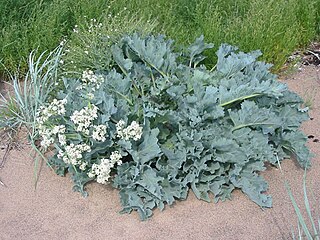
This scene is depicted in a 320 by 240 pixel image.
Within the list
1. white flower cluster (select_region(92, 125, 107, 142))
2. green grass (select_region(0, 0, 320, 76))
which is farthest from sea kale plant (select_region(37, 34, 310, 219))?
green grass (select_region(0, 0, 320, 76))

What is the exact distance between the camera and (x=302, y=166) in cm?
387

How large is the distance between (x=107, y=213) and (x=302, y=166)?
4.40 feet

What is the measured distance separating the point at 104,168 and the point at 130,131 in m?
0.26

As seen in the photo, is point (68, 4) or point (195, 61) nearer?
point (195, 61)

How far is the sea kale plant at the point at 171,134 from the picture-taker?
3473 millimetres

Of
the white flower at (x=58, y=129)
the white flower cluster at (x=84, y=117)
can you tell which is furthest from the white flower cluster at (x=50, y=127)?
the white flower cluster at (x=84, y=117)

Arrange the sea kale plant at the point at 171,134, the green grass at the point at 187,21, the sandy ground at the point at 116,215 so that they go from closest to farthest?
1. the sandy ground at the point at 116,215
2. the sea kale plant at the point at 171,134
3. the green grass at the point at 187,21

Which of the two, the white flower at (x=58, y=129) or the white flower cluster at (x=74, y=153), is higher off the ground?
the white flower at (x=58, y=129)

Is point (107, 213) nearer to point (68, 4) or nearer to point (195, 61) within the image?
point (195, 61)

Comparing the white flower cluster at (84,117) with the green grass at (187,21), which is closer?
the white flower cluster at (84,117)

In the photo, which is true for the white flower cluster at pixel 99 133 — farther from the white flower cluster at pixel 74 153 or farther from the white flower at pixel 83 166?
the white flower at pixel 83 166

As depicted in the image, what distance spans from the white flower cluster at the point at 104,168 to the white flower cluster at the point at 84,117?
0.20 m

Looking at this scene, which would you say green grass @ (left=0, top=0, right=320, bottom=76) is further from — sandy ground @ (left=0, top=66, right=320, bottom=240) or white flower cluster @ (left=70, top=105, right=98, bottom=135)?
white flower cluster @ (left=70, top=105, right=98, bottom=135)

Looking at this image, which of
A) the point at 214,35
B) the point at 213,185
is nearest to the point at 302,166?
the point at 213,185
